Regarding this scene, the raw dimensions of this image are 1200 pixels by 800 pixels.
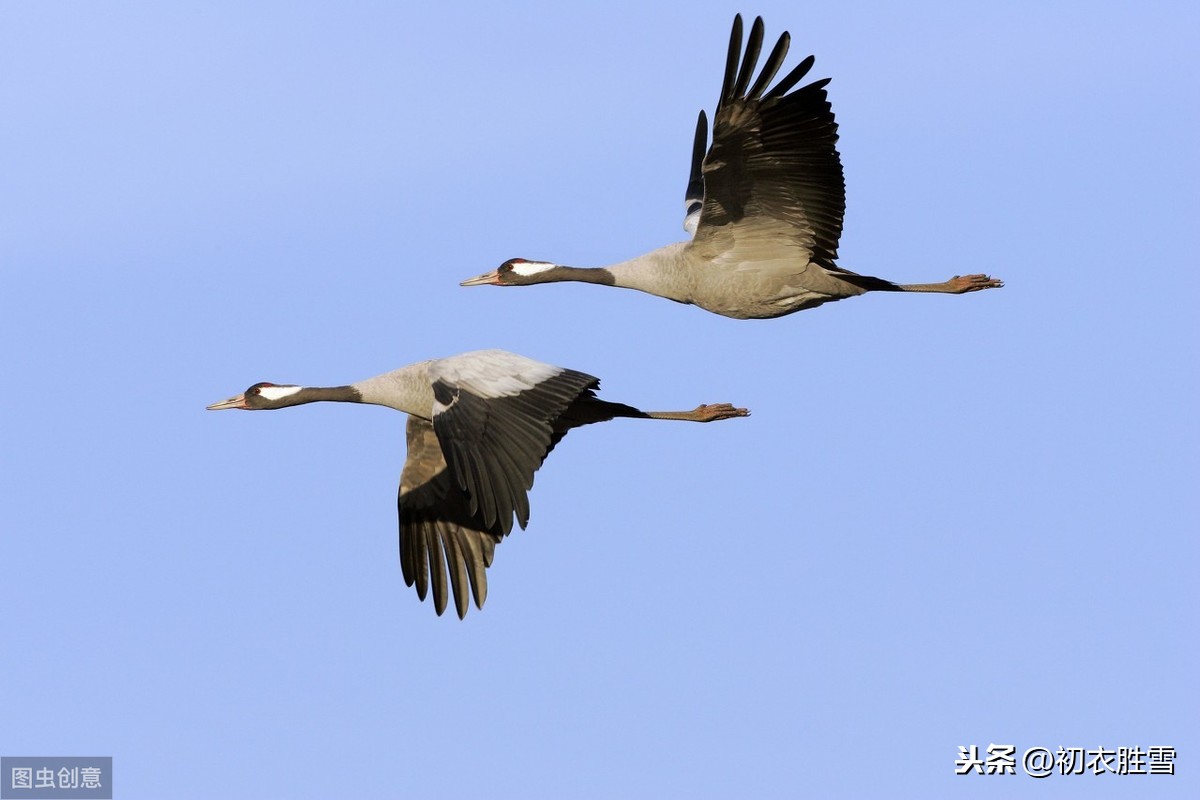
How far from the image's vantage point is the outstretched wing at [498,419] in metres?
10.8

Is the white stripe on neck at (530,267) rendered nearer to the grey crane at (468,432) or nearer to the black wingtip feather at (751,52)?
the grey crane at (468,432)

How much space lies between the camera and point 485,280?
13023 mm

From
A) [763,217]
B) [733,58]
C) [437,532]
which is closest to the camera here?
[733,58]

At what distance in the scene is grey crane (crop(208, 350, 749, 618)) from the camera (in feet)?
35.6

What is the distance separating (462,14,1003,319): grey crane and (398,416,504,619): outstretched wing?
1506 millimetres

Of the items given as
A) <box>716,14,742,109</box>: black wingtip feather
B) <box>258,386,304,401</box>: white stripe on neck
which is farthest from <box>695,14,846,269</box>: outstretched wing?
<box>258,386,304,401</box>: white stripe on neck

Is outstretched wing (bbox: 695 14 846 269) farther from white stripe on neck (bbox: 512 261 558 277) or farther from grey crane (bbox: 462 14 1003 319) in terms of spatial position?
white stripe on neck (bbox: 512 261 558 277)

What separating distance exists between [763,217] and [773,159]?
47 centimetres

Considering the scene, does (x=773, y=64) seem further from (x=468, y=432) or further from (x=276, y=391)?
(x=276, y=391)

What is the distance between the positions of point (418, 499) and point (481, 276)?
1485 mm

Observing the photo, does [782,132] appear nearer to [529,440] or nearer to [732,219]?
[732,219]

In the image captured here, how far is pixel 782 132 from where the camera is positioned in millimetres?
11234

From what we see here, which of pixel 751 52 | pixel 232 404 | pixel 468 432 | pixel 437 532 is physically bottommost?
pixel 437 532

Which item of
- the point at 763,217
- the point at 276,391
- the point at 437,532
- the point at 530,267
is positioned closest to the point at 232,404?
the point at 276,391
